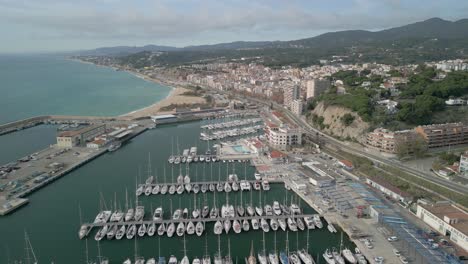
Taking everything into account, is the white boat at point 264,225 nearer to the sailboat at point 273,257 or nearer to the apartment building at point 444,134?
the sailboat at point 273,257

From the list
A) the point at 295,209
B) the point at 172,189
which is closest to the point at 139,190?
the point at 172,189

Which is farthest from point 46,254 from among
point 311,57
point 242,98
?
point 311,57

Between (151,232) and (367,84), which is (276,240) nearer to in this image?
(151,232)

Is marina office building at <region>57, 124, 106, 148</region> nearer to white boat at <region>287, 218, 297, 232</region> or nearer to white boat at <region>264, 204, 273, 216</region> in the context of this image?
white boat at <region>264, 204, 273, 216</region>

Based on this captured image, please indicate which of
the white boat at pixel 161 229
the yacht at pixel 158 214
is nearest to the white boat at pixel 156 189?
→ the yacht at pixel 158 214

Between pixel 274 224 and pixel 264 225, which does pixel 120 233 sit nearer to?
pixel 264 225
